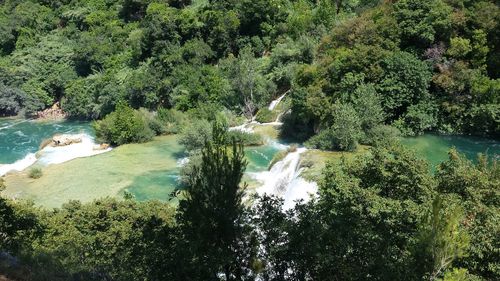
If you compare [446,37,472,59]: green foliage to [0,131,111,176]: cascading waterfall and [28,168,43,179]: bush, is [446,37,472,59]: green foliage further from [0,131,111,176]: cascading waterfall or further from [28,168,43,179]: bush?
[28,168,43,179]: bush

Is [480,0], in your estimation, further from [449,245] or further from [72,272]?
[72,272]

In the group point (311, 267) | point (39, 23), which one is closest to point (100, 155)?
point (311, 267)

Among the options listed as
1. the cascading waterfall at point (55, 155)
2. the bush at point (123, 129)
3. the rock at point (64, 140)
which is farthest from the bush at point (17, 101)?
the bush at point (123, 129)

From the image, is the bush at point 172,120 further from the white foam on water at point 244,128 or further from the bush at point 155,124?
the white foam on water at point 244,128

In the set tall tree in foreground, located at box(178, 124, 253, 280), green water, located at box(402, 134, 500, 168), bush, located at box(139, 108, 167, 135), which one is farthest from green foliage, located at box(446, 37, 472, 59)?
tall tree in foreground, located at box(178, 124, 253, 280)

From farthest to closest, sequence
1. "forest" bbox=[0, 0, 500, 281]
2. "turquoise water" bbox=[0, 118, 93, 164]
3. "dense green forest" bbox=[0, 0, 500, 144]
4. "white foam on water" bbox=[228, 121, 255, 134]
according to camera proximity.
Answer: "turquoise water" bbox=[0, 118, 93, 164] → "white foam on water" bbox=[228, 121, 255, 134] → "dense green forest" bbox=[0, 0, 500, 144] → "forest" bbox=[0, 0, 500, 281]

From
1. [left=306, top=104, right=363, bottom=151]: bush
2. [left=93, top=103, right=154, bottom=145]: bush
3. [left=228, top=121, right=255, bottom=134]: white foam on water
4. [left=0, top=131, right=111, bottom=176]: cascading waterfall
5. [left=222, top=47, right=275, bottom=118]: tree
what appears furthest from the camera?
[left=222, top=47, right=275, bottom=118]: tree

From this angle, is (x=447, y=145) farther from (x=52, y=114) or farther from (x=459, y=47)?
(x=52, y=114)
